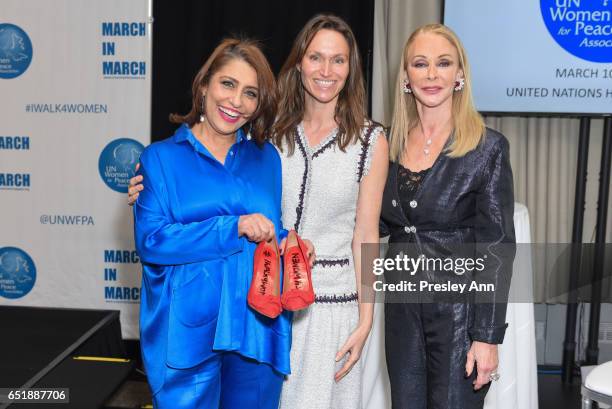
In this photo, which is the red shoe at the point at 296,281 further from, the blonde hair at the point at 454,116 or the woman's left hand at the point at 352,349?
the blonde hair at the point at 454,116

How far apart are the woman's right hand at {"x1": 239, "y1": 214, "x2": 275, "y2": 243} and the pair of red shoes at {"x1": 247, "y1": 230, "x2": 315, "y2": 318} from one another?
1.7 inches

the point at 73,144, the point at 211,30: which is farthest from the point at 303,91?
the point at 73,144

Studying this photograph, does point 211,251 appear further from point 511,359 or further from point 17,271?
point 17,271

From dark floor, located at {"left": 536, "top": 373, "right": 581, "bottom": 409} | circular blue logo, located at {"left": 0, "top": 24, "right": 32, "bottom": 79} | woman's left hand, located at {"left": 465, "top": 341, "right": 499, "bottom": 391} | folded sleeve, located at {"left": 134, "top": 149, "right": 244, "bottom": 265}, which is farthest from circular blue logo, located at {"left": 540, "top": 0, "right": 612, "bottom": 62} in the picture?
circular blue logo, located at {"left": 0, "top": 24, "right": 32, "bottom": 79}

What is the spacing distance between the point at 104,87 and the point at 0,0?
851 millimetres

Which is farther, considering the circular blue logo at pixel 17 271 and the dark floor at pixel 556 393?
the circular blue logo at pixel 17 271

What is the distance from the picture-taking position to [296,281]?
1.63 meters

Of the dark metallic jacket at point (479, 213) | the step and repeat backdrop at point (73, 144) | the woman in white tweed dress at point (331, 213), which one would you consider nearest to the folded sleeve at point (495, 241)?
the dark metallic jacket at point (479, 213)

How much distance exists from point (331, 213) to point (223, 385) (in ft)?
1.79

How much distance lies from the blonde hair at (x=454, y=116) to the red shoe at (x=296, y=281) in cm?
45

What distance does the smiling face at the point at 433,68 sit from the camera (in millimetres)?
1795

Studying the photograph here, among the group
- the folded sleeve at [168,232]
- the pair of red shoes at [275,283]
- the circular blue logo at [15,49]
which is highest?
the circular blue logo at [15,49]

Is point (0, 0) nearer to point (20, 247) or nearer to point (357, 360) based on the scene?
point (20, 247)

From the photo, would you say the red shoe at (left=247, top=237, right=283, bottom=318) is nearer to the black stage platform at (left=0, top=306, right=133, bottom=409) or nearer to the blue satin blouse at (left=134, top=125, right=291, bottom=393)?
the blue satin blouse at (left=134, top=125, right=291, bottom=393)
